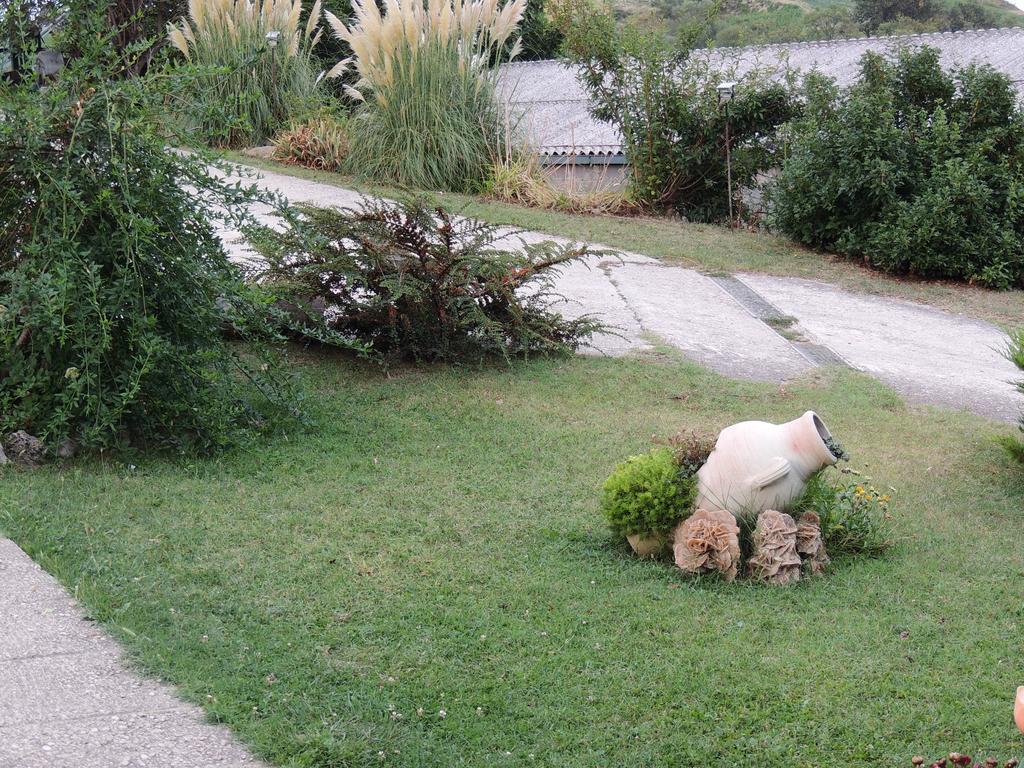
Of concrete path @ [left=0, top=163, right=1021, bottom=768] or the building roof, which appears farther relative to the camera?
the building roof

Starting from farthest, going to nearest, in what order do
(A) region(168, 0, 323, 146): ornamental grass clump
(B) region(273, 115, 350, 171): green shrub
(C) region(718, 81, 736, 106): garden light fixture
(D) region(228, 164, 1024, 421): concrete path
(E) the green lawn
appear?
(A) region(168, 0, 323, 146): ornamental grass clump, (B) region(273, 115, 350, 171): green shrub, (C) region(718, 81, 736, 106): garden light fixture, (D) region(228, 164, 1024, 421): concrete path, (E) the green lawn

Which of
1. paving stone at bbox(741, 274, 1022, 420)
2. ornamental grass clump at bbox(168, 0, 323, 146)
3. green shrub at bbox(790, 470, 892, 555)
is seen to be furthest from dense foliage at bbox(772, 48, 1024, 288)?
ornamental grass clump at bbox(168, 0, 323, 146)

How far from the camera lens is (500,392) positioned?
6.73 meters

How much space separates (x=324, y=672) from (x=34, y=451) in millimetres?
2446

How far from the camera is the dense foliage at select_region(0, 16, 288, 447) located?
4973 mm

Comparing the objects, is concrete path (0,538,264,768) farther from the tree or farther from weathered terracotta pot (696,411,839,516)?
the tree

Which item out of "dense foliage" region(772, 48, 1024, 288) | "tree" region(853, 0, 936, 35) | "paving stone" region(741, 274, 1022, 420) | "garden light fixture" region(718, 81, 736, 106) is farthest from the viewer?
"tree" region(853, 0, 936, 35)

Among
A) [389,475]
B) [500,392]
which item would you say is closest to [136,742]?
[389,475]

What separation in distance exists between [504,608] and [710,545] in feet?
2.80

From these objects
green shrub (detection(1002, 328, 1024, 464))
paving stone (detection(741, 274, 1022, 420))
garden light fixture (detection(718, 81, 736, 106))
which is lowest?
paving stone (detection(741, 274, 1022, 420))

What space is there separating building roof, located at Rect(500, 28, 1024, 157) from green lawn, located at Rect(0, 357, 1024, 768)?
10.5 m

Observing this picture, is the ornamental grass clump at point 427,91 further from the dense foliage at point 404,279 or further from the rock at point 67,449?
the rock at point 67,449

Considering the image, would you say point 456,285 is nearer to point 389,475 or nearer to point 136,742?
point 389,475

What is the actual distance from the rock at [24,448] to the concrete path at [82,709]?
4.93 feet
